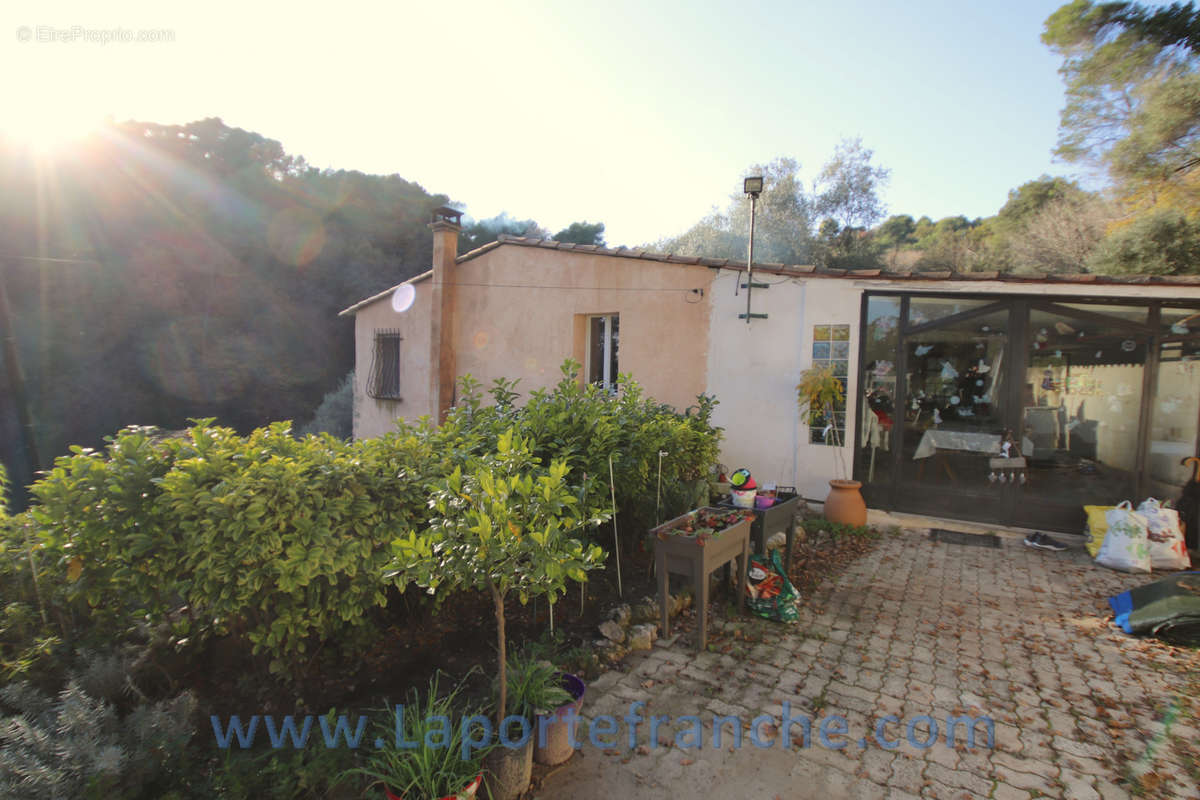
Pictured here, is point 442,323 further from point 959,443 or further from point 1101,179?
point 1101,179

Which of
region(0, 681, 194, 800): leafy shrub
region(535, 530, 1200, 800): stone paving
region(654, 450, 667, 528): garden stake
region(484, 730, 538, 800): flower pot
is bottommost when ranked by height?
region(535, 530, 1200, 800): stone paving

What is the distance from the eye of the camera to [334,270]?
73.4 ft

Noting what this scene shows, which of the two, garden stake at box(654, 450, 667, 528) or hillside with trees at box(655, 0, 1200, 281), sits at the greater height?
hillside with trees at box(655, 0, 1200, 281)

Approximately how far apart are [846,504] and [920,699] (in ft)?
11.3

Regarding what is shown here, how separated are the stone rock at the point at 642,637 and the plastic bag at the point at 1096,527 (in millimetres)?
5019

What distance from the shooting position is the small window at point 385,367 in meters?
11.9

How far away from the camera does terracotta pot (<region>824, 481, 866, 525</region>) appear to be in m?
6.53

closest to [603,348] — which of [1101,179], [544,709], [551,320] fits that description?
[551,320]

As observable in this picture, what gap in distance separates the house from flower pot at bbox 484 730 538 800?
18.6 feet

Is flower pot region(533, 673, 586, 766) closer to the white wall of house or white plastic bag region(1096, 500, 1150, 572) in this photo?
the white wall of house

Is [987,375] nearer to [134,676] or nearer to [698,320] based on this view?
[698,320]

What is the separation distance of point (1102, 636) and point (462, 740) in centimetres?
460

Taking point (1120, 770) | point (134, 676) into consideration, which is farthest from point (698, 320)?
point (134, 676)

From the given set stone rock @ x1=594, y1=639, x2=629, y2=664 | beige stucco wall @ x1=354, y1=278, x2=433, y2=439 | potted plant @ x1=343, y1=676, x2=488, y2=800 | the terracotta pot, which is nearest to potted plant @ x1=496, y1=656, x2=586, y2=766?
potted plant @ x1=343, y1=676, x2=488, y2=800
